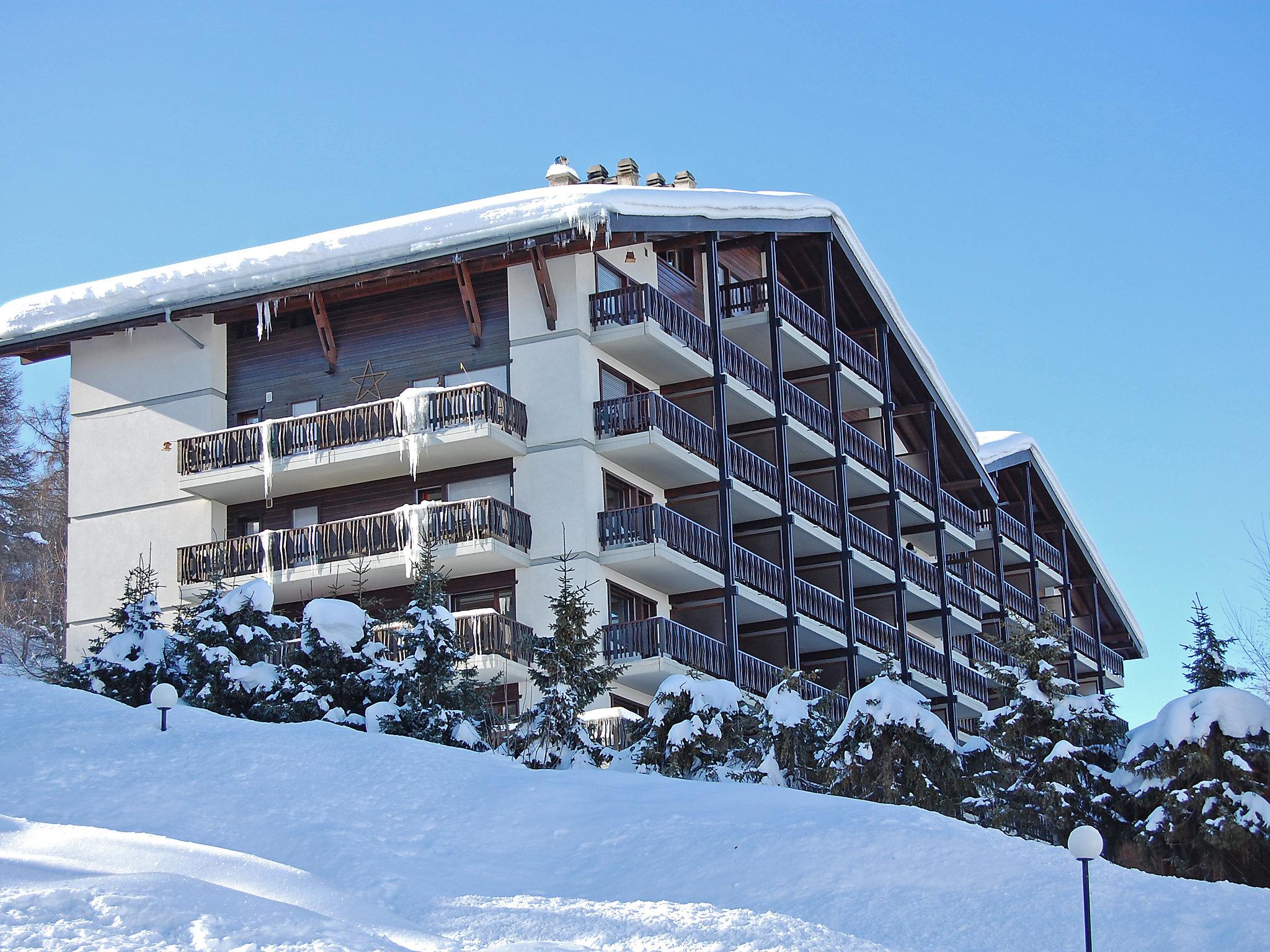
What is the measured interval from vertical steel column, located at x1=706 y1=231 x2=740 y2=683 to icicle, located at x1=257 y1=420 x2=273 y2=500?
29.1ft

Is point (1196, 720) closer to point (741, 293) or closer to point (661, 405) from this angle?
point (661, 405)

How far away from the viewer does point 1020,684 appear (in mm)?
24812

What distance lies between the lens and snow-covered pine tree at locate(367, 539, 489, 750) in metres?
23.5

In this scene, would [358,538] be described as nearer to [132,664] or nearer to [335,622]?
[335,622]

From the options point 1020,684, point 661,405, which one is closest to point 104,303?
point 661,405

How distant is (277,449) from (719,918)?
22.6 metres

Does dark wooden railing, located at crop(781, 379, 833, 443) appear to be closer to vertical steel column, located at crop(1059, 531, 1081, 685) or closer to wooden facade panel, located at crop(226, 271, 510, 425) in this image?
wooden facade panel, located at crop(226, 271, 510, 425)

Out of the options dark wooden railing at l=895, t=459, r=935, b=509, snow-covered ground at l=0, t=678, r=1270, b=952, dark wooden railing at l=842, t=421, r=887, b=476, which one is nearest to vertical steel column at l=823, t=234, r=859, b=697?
dark wooden railing at l=842, t=421, r=887, b=476

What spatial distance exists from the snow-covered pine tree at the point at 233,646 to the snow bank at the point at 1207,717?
1210 centimetres

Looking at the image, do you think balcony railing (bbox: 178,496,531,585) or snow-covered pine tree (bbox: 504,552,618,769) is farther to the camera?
balcony railing (bbox: 178,496,531,585)

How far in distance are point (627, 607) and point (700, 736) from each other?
11.5 meters

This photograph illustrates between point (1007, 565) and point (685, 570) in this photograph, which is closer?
point (685, 570)

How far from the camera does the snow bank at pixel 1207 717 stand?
66.7 feet

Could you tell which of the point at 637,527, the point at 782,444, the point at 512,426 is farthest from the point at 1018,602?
the point at 512,426
